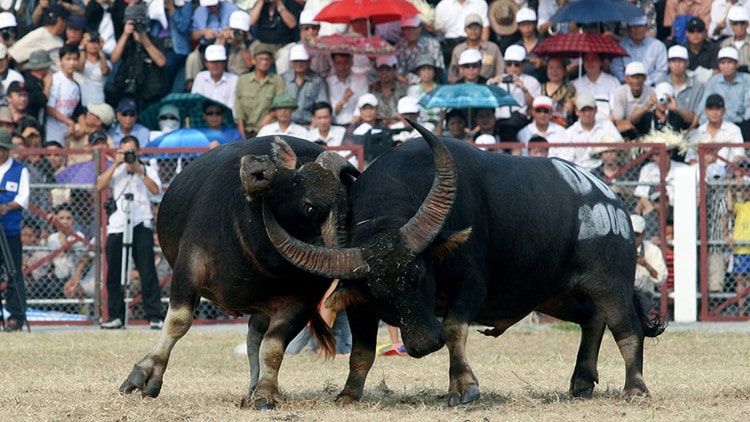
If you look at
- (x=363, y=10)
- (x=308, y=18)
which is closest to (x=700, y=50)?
(x=363, y=10)

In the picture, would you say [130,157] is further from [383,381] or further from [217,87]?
[383,381]

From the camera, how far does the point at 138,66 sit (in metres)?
19.0

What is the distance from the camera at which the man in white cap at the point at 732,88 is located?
59.0 ft

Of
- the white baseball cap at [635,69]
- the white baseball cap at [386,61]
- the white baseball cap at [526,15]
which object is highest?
the white baseball cap at [526,15]

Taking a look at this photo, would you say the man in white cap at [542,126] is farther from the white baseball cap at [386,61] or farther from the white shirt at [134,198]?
the white shirt at [134,198]

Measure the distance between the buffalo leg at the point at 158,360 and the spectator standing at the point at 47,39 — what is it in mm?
11103

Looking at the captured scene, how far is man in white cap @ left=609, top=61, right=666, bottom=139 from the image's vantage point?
59.4 feet

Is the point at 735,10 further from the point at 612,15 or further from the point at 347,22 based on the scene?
the point at 347,22

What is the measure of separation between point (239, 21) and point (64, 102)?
8.54 ft

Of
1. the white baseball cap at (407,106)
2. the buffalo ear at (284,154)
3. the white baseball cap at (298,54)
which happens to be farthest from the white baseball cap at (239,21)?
the buffalo ear at (284,154)

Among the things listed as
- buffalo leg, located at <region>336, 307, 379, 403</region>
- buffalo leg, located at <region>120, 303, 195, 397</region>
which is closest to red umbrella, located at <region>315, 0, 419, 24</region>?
buffalo leg, located at <region>336, 307, 379, 403</region>

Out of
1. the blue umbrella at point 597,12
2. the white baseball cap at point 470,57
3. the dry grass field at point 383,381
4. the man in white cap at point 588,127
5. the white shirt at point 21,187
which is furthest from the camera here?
the blue umbrella at point 597,12

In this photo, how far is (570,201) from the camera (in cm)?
951

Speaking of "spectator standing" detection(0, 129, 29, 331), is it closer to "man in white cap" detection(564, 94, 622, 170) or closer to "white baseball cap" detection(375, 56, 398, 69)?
"white baseball cap" detection(375, 56, 398, 69)
